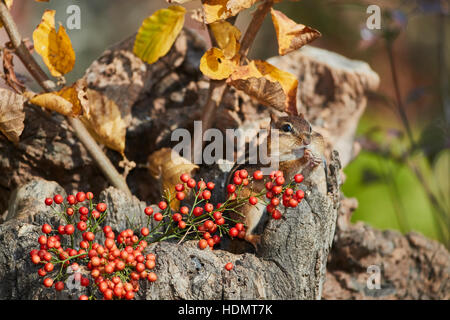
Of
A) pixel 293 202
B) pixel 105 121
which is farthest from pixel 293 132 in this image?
pixel 105 121

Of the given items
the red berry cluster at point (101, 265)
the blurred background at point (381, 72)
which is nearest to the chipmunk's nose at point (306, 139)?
Result: the red berry cluster at point (101, 265)

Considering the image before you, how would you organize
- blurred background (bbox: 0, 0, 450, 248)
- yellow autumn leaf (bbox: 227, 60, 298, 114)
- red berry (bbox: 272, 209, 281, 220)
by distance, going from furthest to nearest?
1. blurred background (bbox: 0, 0, 450, 248)
2. yellow autumn leaf (bbox: 227, 60, 298, 114)
3. red berry (bbox: 272, 209, 281, 220)

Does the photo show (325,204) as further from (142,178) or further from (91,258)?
(142,178)

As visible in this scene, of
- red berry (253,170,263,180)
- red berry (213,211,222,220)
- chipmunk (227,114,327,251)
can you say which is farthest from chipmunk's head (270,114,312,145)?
red berry (213,211,222,220)

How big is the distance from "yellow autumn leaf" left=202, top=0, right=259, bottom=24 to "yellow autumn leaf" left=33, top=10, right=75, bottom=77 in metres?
0.32

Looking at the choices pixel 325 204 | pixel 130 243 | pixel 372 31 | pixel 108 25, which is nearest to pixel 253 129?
pixel 325 204

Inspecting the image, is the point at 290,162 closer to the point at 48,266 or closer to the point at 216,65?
the point at 216,65

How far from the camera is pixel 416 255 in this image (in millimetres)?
1419

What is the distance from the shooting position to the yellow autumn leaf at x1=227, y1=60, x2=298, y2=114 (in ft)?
3.56

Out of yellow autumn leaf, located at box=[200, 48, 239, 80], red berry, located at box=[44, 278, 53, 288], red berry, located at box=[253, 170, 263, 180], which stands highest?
yellow autumn leaf, located at box=[200, 48, 239, 80]

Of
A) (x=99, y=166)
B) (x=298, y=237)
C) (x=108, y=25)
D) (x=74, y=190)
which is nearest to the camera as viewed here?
(x=298, y=237)

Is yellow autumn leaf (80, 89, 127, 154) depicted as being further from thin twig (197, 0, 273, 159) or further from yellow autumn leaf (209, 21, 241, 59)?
yellow autumn leaf (209, 21, 241, 59)

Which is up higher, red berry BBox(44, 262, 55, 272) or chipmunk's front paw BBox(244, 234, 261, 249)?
chipmunk's front paw BBox(244, 234, 261, 249)

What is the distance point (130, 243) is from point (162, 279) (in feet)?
0.32
